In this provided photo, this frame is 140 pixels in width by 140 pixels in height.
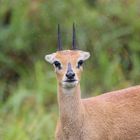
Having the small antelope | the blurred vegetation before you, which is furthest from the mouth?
the blurred vegetation

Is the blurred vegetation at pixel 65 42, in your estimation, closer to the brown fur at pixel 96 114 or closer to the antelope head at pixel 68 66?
the brown fur at pixel 96 114

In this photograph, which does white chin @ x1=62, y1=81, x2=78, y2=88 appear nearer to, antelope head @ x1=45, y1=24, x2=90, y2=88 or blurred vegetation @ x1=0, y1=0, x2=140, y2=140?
antelope head @ x1=45, y1=24, x2=90, y2=88

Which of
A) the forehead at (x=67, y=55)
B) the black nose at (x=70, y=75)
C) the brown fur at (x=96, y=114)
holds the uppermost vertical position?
the forehead at (x=67, y=55)

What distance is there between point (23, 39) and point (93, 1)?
157 centimetres

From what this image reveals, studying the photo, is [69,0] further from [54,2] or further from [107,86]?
[107,86]

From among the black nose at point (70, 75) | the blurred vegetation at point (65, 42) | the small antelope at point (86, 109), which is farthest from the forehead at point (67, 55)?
the blurred vegetation at point (65, 42)

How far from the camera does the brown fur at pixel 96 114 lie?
10562 mm

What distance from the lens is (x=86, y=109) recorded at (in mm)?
10797

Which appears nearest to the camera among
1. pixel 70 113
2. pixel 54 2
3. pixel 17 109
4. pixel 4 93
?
pixel 70 113

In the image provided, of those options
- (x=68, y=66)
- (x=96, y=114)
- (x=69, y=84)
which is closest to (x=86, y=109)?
(x=96, y=114)

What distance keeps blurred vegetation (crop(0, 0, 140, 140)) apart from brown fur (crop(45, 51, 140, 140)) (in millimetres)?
3572

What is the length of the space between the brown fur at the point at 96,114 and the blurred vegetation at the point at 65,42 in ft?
11.7

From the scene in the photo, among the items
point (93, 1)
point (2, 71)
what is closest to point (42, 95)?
point (2, 71)

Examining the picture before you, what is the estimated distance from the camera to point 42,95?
14.6 meters
